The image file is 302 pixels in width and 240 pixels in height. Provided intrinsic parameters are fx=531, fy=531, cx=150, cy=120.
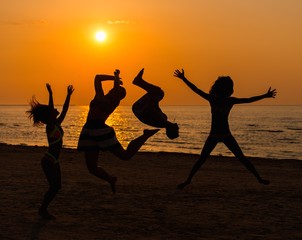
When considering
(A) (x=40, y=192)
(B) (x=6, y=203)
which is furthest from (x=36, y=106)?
(A) (x=40, y=192)

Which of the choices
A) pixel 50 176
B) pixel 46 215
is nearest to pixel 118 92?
pixel 50 176

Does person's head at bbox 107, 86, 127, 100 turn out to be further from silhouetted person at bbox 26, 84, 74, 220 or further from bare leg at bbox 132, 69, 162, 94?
silhouetted person at bbox 26, 84, 74, 220

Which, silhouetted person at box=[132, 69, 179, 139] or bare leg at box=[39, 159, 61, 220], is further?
silhouetted person at box=[132, 69, 179, 139]

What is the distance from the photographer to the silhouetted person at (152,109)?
8.54 meters

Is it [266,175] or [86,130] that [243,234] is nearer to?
[86,130]

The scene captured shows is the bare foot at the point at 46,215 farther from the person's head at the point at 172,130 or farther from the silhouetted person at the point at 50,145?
the person's head at the point at 172,130

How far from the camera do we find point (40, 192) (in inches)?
398

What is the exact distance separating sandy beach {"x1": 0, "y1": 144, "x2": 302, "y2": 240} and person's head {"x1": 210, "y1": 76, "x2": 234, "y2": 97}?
1911 millimetres

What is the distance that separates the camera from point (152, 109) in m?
8.57

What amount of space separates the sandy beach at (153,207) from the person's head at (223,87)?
1911 mm

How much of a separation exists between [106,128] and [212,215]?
2.08m

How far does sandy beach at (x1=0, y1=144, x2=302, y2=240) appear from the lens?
6.87 metres

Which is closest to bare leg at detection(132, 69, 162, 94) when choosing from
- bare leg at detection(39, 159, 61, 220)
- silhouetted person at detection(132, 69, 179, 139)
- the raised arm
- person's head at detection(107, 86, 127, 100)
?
silhouetted person at detection(132, 69, 179, 139)

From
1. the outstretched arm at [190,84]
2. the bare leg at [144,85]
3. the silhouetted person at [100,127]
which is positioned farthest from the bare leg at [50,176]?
the outstretched arm at [190,84]
